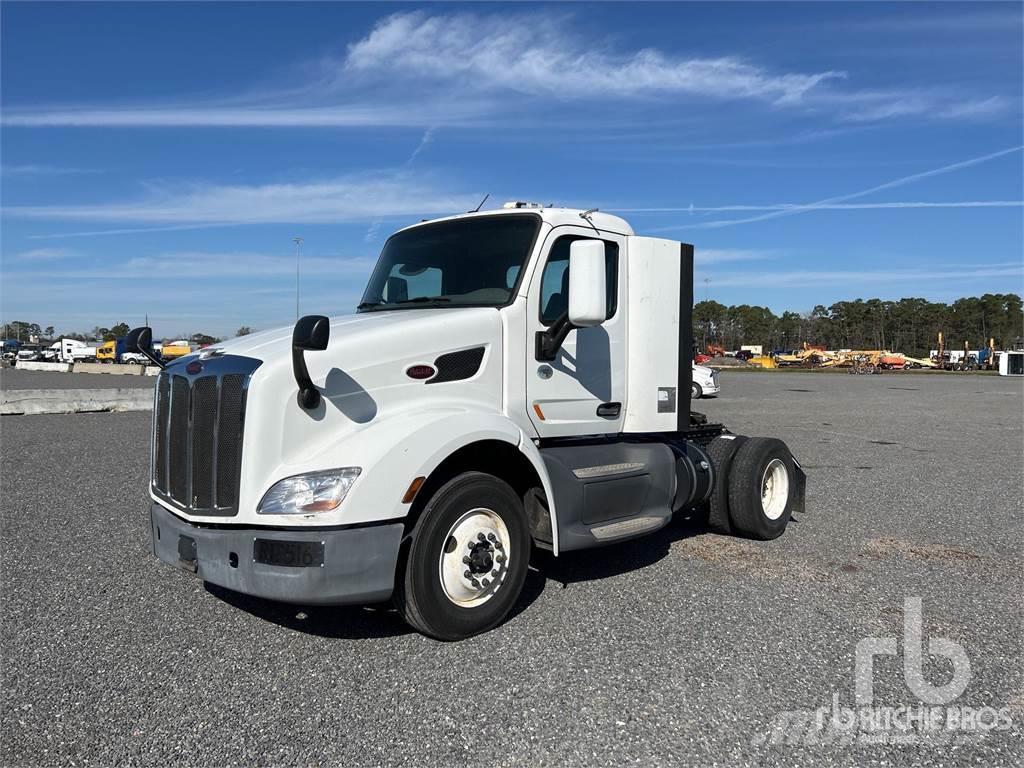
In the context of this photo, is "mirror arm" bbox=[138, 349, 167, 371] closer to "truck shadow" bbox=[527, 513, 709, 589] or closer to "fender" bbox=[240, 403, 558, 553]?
"fender" bbox=[240, 403, 558, 553]

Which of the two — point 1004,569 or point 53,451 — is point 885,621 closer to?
point 1004,569

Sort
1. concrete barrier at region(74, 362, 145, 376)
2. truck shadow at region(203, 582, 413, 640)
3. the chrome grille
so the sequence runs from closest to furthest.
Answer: the chrome grille, truck shadow at region(203, 582, 413, 640), concrete barrier at region(74, 362, 145, 376)

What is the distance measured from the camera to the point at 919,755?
336cm

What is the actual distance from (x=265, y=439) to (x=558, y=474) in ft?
6.20

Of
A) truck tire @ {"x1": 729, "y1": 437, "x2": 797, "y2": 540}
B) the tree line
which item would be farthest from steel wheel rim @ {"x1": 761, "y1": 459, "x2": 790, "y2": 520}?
the tree line

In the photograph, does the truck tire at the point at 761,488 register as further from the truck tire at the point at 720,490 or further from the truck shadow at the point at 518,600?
the truck shadow at the point at 518,600

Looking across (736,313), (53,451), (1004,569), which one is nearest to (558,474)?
(1004,569)

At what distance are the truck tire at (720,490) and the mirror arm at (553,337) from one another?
2471 mm

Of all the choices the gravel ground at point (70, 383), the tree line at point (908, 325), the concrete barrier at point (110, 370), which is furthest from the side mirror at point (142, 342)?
the tree line at point (908, 325)

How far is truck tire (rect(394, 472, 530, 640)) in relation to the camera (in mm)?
4387

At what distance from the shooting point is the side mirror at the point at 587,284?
16.2 feet

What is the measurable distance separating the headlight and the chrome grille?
245mm

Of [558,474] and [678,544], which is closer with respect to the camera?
[558,474]

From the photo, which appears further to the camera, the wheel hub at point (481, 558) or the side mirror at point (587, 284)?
the side mirror at point (587, 284)
